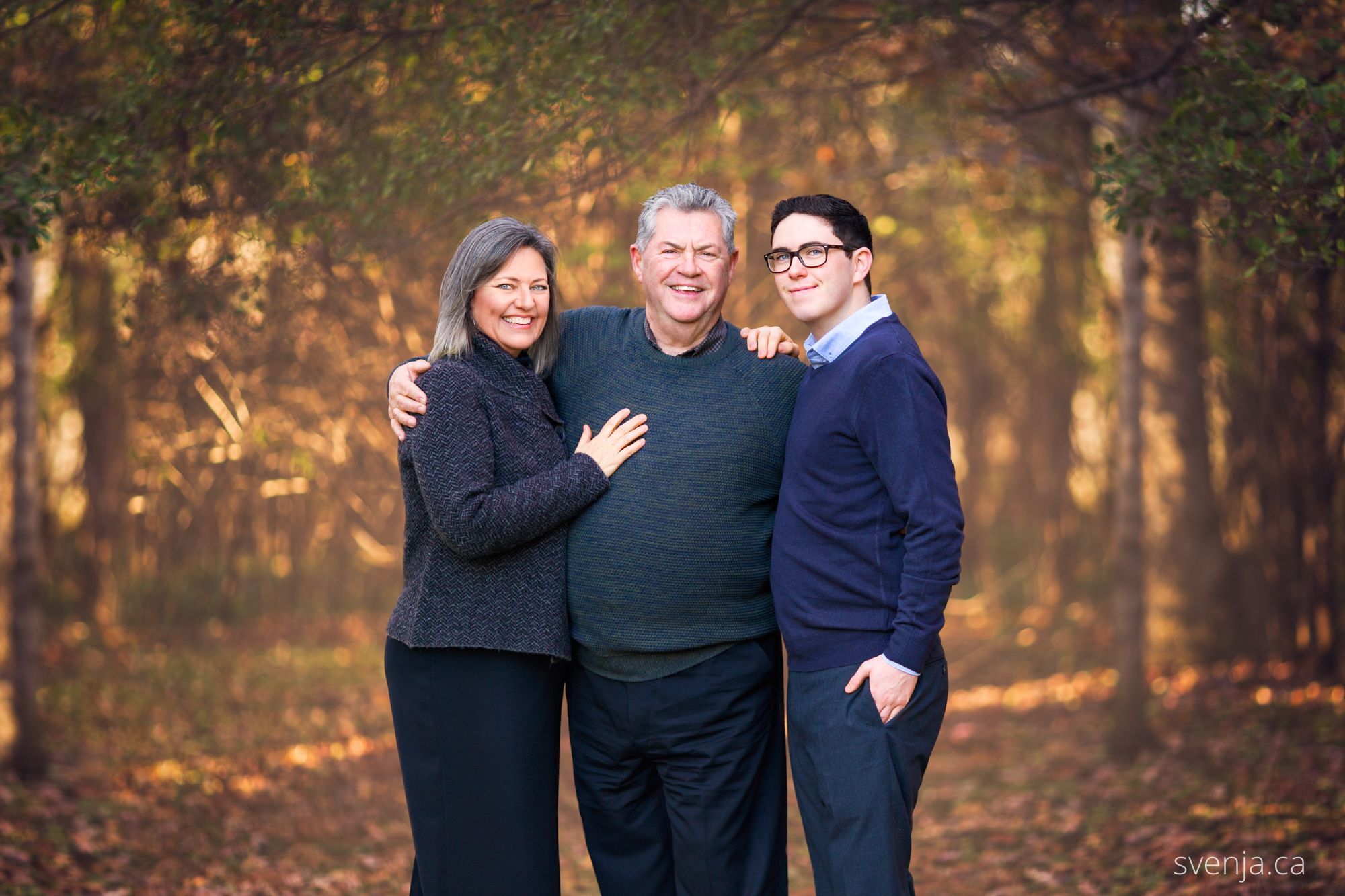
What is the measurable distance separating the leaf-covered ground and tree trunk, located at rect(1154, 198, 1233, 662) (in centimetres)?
42

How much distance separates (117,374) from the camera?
408 inches

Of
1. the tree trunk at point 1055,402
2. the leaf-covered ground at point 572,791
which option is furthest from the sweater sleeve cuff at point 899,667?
the tree trunk at point 1055,402

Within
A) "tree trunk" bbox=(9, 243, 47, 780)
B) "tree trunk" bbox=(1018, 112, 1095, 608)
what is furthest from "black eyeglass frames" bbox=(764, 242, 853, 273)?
"tree trunk" bbox=(1018, 112, 1095, 608)

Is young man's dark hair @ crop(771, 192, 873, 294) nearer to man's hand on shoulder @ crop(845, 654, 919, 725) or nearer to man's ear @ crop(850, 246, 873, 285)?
man's ear @ crop(850, 246, 873, 285)

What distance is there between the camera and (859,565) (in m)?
3.04

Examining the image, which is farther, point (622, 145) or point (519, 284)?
point (622, 145)

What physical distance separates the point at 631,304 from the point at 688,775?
415 cm

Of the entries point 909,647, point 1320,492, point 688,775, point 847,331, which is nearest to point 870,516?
point 909,647

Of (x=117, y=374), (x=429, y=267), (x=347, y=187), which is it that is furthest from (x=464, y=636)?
(x=117, y=374)

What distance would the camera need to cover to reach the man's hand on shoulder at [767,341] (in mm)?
3449

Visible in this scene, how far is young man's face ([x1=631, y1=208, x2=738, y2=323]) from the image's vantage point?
3.35 meters

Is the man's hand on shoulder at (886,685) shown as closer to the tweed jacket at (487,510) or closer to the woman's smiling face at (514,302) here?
the tweed jacket at (487,510)

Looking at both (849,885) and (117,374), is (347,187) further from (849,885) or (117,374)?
(117,374)

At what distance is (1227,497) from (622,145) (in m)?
5.59
